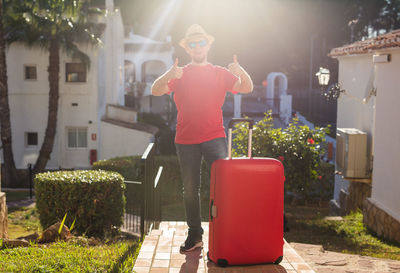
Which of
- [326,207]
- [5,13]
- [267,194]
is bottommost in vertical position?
[326,207]

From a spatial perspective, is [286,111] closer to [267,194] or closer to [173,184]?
[173,184]

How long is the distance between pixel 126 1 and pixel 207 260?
4101cm

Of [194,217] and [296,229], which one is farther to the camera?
[296,229]

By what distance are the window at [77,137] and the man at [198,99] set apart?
2171 cm

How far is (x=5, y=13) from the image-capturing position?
870 inches

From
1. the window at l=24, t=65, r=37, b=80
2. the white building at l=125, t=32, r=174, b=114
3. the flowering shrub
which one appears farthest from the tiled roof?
the white building at l=125, t=32, r=174, b=114

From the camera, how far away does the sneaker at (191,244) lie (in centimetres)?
507

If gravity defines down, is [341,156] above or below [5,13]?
below

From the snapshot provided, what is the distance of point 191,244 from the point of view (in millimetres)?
5109

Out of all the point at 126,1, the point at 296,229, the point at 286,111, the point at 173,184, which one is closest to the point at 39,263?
the point at 296,229

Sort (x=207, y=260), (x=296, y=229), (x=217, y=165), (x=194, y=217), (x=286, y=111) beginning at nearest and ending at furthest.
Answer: (x=217, y=165) < (x=207, y=260) < (x=194, y=217) < (x=296, y=229) < (x=286, y=111)

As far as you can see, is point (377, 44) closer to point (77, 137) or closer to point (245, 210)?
point (245, 210)

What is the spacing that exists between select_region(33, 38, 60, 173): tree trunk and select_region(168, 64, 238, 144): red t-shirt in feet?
64.1

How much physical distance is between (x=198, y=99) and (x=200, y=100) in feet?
0.07
